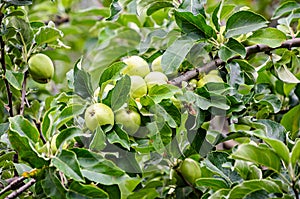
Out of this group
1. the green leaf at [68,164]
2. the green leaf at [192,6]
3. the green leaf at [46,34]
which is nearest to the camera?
the green leaf at [68,164]

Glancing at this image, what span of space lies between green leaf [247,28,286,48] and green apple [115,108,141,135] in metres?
0.26

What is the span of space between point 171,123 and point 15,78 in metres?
0.34

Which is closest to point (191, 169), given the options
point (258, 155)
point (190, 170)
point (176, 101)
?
point (190, 170)

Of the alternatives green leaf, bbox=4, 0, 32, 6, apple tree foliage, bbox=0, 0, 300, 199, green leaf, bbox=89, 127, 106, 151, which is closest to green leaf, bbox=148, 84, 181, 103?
apple tree foliage, bbox=0, 0, 300, 199

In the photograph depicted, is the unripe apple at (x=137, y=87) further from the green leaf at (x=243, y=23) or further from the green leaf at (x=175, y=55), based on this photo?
the green leaf at (x=243, y=23)

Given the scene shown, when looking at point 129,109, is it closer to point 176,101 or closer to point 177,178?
point 176,101

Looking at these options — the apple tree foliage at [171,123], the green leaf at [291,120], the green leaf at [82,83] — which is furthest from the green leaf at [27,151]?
the green leaf at [291,120]

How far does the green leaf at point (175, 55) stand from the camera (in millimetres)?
820

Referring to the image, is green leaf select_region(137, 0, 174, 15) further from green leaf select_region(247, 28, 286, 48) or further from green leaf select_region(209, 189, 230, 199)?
green leaf select_region(209, 189, 230, 199)

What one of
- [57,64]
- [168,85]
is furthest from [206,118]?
[57,64]

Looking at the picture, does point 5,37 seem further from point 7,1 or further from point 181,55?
point 181,55

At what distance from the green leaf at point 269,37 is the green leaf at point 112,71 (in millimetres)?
250

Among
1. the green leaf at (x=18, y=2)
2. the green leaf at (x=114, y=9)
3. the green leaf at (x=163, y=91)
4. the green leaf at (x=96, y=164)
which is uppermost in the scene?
the green leaf at (x=18, y=2)

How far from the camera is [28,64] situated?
997 millimetres
